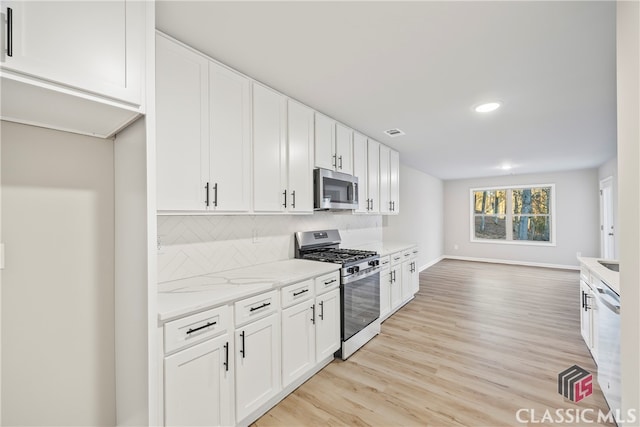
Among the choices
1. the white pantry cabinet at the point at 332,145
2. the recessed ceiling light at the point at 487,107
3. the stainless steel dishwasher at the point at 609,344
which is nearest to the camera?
the stainless steel dishwasher at the point at 609,344

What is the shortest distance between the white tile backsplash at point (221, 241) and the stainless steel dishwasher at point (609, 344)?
256 cm

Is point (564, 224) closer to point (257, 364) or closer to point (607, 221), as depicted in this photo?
point (607, 221)

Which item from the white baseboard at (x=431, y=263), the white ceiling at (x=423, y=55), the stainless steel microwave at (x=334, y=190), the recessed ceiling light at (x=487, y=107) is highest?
the white ceiling at (x=423, y=55)

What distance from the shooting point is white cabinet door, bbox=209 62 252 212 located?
1.96 meters

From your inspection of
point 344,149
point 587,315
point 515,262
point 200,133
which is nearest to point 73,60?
point 200,133

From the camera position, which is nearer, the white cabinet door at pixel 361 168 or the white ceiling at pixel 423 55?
the white ceiling at pixel 423 55

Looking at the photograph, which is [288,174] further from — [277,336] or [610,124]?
[610,124]

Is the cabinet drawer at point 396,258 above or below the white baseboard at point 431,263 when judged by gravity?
above

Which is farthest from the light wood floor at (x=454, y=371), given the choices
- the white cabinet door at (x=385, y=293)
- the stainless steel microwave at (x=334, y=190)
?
the stainless steel microwave at (x=334, y=190)

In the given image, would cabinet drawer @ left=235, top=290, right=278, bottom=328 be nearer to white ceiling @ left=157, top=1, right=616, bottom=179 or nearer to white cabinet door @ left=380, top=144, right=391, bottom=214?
white ceiling @ left=157, top=1, right=616, bottom=179

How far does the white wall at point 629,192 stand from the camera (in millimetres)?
1086

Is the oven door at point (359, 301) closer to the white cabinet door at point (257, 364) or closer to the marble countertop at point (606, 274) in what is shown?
the white cabinet door at point (257, 364)

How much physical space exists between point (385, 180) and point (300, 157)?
2002 mm

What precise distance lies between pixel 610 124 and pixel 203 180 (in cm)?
451
